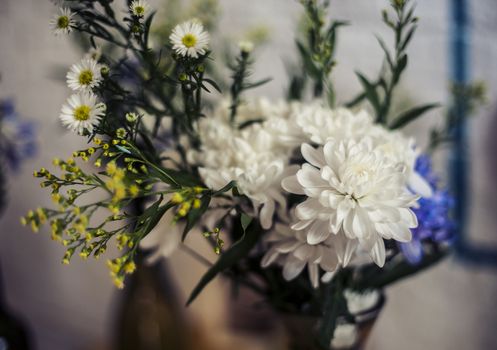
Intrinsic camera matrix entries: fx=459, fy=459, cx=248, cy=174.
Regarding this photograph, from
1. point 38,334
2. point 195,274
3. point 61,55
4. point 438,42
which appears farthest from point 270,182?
point 38,334

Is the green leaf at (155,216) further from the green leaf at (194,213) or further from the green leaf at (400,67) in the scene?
the green leaf at (400,67)

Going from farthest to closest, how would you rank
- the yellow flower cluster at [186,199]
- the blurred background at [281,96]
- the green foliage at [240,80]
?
the blurred background at [281,96] < the green foliage at [240,80] < the yellow flower cluster at [186,199]

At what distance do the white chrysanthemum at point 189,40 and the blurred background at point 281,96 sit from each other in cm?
33

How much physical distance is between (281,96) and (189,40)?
372 mm

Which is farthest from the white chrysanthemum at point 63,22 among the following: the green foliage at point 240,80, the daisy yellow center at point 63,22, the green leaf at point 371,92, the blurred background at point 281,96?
the blurred background at point 281,96

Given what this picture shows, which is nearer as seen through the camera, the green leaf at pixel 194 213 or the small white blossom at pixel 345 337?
the green leaf at pixel 194 213

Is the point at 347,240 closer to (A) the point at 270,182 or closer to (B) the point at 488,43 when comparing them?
(A) the point at 270,182

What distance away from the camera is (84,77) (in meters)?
0.34

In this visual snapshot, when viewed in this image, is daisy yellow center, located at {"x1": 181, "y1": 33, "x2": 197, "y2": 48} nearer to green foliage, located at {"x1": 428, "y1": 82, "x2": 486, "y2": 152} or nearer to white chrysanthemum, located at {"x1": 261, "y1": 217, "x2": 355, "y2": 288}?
white chrysanthemum, located at {"x1": 261, "y1": 217, "x2": 355, "y2": 288}

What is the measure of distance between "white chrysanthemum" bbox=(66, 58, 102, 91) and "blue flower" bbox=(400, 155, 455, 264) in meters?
0.27

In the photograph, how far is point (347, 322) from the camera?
1.36ft

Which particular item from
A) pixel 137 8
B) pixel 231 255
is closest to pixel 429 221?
pixel 231 255

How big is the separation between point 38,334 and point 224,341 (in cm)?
50

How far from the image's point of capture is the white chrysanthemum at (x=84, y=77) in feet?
1.12
